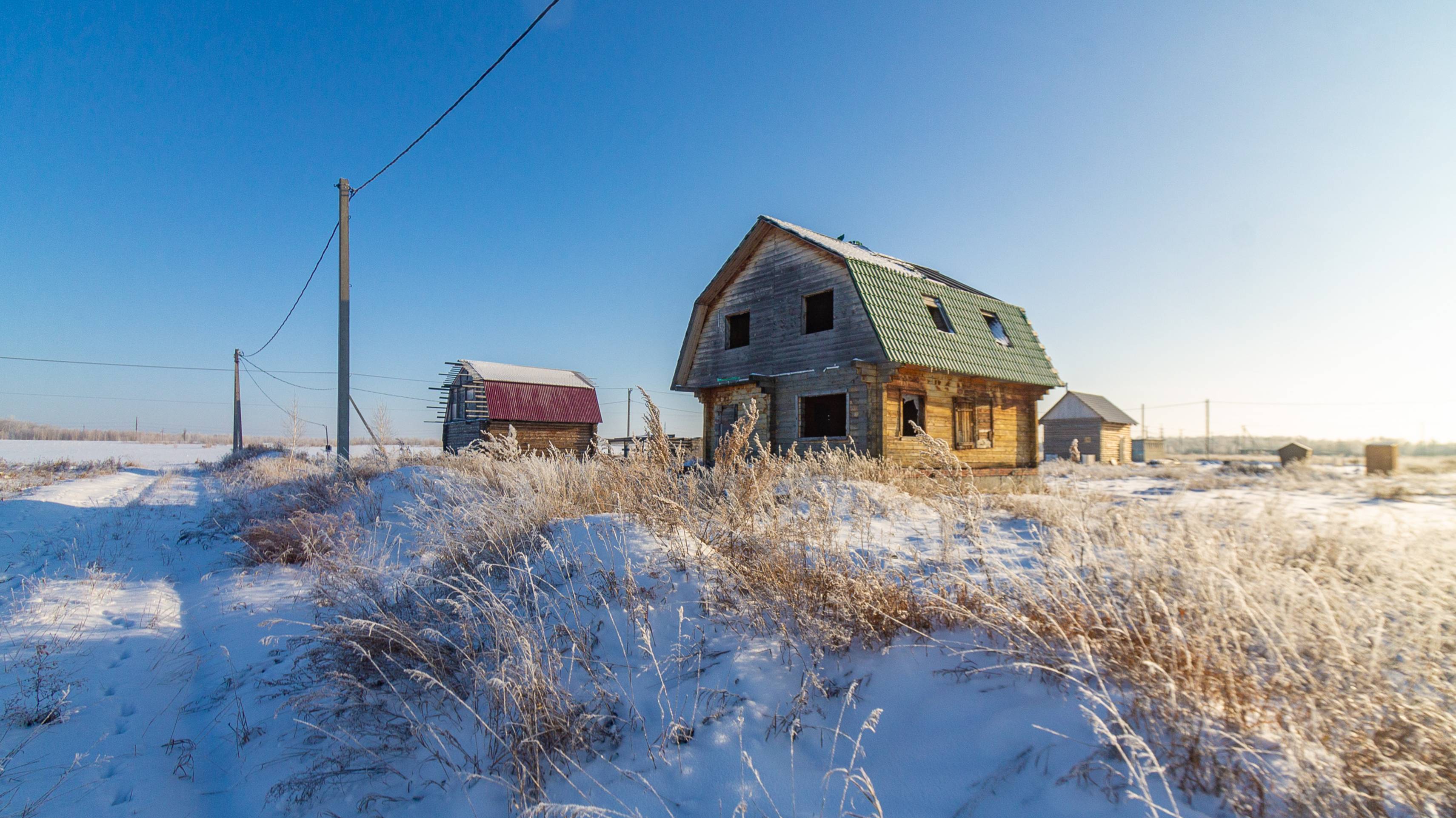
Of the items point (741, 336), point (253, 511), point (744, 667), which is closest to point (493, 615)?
point (744, 667)

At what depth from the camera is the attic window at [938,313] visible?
1402 centimetres

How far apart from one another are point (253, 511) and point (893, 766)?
37.4 feet

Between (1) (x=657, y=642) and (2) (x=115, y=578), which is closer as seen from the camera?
(1) (x=657, y=642)

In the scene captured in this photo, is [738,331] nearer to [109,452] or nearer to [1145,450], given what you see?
[1145,450]

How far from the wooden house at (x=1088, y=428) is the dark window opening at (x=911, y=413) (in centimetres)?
2264

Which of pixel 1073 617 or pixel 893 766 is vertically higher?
pixel 1073 617

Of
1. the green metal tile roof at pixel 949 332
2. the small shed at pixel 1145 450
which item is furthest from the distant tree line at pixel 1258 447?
the green metal tile roof at pixel 949 332

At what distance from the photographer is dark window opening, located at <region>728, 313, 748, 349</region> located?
16.0 metres

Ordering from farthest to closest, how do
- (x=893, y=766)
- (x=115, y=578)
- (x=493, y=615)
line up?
(x=115, y=578) → (x=493, y=615) → (x=893, y=766)

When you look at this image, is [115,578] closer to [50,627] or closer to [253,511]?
[50,627]

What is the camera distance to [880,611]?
2756 mm

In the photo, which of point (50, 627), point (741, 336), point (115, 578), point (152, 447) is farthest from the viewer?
point (152, 447)

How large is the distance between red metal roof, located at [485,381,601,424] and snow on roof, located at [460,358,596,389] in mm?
245

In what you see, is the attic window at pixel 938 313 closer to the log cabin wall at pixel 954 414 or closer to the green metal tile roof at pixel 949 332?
the green metal tile roof at pixel 949 332
